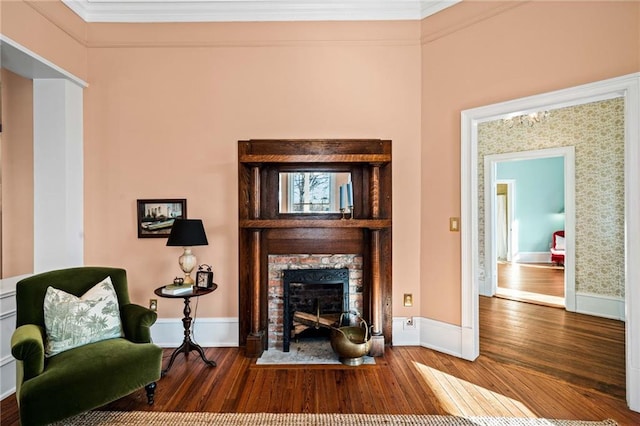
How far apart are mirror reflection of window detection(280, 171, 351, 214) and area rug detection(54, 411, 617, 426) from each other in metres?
1.74

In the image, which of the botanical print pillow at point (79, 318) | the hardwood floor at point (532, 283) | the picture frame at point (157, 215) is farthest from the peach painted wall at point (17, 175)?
the hardwood floor at point (532, 283)

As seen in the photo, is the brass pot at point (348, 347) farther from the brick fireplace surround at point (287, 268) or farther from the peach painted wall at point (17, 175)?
the peach painted wall at point (17, 175)

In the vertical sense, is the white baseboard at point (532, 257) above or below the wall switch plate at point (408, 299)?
below

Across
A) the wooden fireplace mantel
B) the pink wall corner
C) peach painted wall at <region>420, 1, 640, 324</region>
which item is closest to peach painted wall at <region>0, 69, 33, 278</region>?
the pink wall corner

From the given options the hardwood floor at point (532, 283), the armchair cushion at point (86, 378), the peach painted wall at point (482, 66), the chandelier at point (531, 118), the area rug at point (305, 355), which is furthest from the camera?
the hardwood floor at point (532, 283)

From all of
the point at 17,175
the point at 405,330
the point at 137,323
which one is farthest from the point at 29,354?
the point at 405,330

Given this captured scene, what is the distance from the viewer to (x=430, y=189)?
→ 10.1ft

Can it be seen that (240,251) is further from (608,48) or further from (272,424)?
(608,48)

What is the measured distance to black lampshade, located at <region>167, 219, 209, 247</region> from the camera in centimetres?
261

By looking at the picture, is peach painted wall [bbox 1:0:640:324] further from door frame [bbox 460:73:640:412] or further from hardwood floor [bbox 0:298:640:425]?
hardwood floor [bbox 0:298:640:425]

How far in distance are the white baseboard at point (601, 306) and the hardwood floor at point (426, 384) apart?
0.82 meters

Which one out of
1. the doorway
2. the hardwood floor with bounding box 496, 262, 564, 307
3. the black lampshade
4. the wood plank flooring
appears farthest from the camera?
the doorway

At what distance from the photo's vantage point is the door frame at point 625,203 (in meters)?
2.13

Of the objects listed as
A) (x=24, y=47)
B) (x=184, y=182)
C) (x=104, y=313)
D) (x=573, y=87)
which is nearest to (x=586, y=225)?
(x=573, y=87)
